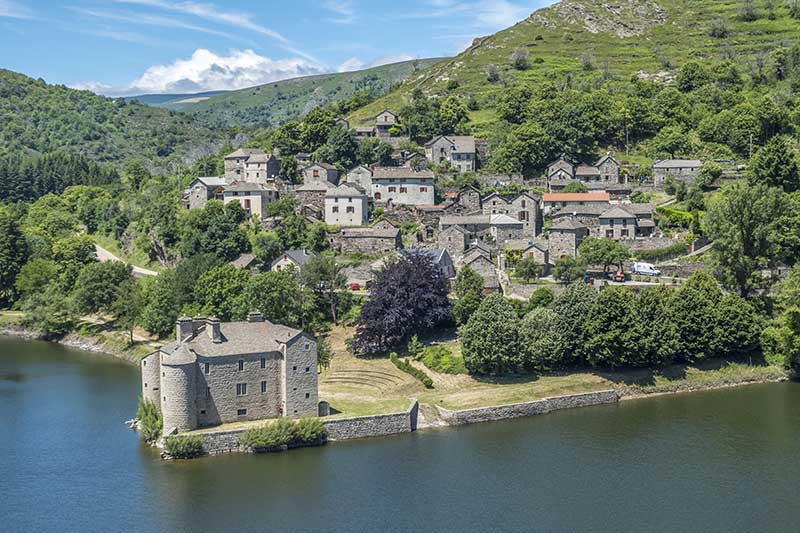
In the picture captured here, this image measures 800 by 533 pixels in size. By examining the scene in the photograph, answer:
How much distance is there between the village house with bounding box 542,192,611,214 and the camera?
9369cm

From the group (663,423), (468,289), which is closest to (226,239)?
(468,289)

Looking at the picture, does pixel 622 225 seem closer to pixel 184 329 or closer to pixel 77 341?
pixel 184 329

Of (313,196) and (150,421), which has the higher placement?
(313,196)

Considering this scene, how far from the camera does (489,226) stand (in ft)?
295

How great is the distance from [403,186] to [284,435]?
49879 millimetres

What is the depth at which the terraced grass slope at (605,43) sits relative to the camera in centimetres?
14438

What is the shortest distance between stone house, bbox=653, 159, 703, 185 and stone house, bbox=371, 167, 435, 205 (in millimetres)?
24729

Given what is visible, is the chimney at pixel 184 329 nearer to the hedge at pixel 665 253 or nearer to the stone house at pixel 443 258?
the stone house at pixel 443 258

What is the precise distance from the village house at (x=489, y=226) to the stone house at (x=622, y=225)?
772 cm

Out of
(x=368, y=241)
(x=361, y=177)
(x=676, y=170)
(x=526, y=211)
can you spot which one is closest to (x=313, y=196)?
(x=361, y=177)

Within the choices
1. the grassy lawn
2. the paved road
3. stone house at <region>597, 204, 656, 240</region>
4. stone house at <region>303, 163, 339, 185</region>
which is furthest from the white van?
the paved road

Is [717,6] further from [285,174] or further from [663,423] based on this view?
[663,423]

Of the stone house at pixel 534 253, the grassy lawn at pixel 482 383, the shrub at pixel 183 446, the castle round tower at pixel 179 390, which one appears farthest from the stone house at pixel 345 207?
the shrub at pixel 183 446

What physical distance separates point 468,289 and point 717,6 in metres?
123
